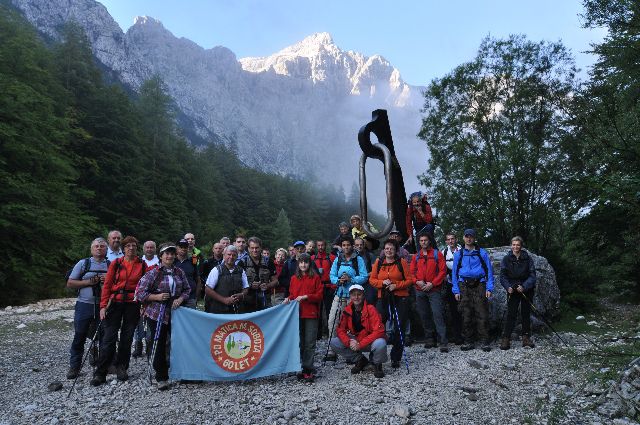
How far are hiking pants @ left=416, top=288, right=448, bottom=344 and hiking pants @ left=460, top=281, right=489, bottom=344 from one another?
0.47 m

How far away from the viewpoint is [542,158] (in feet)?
67.7

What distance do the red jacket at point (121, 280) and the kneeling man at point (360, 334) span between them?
346 centimetres

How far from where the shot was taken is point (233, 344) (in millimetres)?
6742

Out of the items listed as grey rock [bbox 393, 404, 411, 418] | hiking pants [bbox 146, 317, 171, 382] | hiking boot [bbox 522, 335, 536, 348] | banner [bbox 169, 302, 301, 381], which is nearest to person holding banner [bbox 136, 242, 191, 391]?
hiking pants [bbox 146, 317, 171, 382]

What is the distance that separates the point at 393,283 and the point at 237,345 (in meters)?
2.99

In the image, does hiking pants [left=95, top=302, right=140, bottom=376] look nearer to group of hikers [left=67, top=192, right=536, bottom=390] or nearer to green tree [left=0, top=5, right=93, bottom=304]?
group of hikers [left=67, top=192, right=536, bottom=390]

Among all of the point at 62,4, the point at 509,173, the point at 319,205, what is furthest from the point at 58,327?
the point at 62,4

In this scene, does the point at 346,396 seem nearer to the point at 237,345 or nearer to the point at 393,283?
the point at 237,345

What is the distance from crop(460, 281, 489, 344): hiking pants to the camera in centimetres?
837

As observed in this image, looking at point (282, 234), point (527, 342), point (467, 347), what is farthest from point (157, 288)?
point (282, 234)

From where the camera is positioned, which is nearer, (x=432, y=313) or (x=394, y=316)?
(x=394, y=316)

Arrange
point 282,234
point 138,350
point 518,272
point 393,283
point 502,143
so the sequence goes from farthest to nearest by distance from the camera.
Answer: point 282,234 < point 502,143 < point 138,350 < point 518,272 < point 393,283

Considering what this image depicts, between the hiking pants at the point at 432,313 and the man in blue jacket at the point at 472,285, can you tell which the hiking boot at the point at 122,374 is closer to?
the hiking pants at the point at 432,313

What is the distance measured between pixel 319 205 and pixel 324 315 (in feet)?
265
